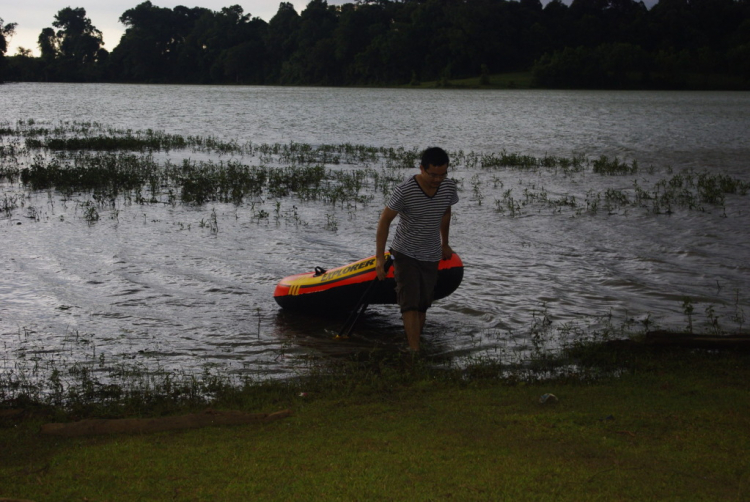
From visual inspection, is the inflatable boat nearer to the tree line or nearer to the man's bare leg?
the man's bare leg

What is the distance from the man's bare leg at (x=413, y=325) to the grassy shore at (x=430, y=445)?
815 mm

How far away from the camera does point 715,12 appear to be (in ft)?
440

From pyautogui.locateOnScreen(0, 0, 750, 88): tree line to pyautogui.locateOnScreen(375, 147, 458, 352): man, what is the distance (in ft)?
365

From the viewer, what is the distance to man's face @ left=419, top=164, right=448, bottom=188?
6.27 metres

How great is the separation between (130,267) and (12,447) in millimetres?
6672

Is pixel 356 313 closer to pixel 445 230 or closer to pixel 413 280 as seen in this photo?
pixel 413 280

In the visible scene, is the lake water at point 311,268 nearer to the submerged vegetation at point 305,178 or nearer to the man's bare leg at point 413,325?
the submerged vegetation at point 305,178

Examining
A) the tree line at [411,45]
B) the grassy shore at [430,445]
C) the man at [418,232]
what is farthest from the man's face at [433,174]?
the tree line at [411,45]

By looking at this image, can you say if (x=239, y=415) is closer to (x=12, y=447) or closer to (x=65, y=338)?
(x=12, y=447)

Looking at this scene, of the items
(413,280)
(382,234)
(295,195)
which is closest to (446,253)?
(413,280)

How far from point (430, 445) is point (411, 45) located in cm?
14176

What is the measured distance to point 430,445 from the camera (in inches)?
178

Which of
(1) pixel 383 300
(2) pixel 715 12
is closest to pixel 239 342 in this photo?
(1) pixel 383 300

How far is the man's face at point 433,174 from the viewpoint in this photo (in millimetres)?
6270
